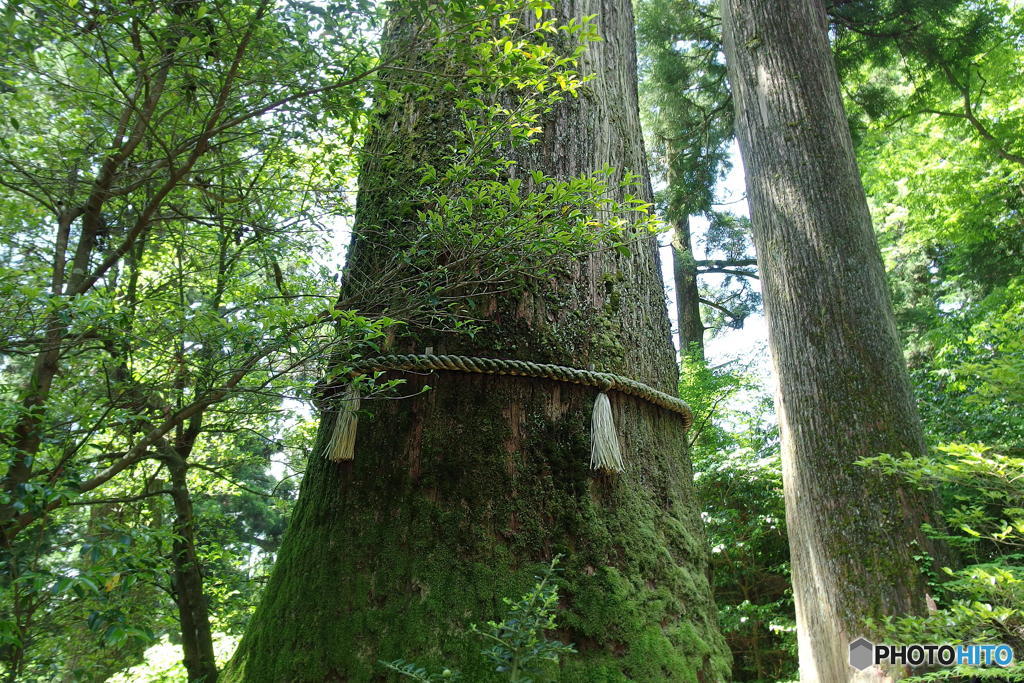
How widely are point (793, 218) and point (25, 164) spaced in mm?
4868

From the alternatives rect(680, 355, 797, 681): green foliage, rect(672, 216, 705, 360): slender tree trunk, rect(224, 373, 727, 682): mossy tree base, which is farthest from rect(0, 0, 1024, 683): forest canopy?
rect(672, 216, 705, 360): slender tree trunk

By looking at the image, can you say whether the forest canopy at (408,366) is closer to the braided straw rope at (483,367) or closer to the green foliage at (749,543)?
the braided straw rope at (483,367)

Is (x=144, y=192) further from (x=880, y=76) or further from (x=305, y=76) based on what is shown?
(x=880, y=76)

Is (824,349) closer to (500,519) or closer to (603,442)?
(603,442)

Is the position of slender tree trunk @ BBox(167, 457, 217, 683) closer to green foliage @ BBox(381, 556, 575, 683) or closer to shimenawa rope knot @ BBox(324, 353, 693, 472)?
shimenawa rope knot @ BBox(324, 353, 693, 472)

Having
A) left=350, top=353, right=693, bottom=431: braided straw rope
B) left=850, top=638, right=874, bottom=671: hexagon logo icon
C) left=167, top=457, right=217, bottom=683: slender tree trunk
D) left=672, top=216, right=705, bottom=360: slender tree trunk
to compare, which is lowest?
left=850, top=638, right=874, bottom=671: hexagon logo icon

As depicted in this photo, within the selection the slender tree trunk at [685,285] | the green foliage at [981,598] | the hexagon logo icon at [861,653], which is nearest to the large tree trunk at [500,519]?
the green foliage at [981,598]

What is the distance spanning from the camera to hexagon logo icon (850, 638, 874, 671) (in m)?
3.86

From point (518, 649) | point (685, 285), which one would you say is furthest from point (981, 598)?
point (685, 285)

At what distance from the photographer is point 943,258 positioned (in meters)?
12.9

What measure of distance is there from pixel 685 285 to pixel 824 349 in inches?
328

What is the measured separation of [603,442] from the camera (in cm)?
212

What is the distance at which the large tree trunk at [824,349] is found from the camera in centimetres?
403

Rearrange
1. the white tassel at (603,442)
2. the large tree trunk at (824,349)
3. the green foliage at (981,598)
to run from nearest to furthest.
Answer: the white tassel at (603,442), the green foliage at (981,598), the large tree trunk at (824,349)
